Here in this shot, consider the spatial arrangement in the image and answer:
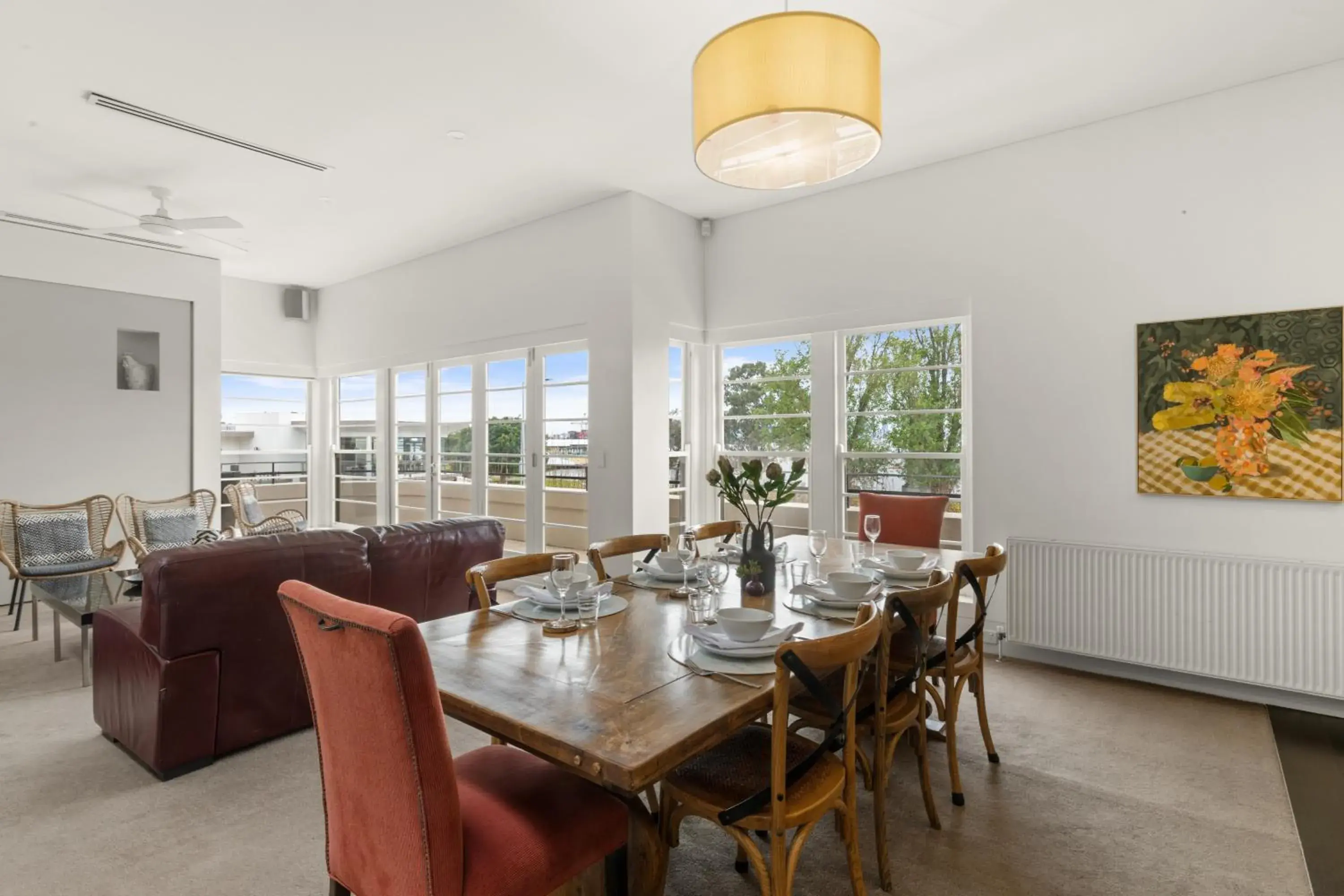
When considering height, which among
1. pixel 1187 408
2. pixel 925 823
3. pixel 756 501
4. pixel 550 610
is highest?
pixel 1187 408

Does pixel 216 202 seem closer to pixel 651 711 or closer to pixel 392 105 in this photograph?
pixel 392 105

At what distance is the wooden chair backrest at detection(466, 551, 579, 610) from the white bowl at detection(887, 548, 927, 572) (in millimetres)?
1340

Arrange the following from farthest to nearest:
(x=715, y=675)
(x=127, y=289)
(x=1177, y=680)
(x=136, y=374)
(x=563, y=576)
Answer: (x=136, y=374) → (x=127, y=289) → (x=1177, y=680) → (x=563, y=576) → (x=715, y=675)

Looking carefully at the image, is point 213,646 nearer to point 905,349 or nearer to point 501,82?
point 501,82

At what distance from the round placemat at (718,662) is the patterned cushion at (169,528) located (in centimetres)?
506

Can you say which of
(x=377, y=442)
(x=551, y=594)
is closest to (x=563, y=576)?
(x=551, y=594)

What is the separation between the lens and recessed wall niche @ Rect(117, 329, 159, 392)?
5828 millimetres

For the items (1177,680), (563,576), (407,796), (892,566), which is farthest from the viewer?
(1177,680)

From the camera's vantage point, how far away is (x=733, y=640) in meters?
1.68

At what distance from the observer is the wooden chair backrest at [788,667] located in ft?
4.62

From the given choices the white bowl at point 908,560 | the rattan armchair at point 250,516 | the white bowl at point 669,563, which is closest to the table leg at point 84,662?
the rattan armchair at point 250,516

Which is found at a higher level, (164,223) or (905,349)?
(164,223)

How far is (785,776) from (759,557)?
887mm

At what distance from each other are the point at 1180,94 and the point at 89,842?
5496 millimetres
